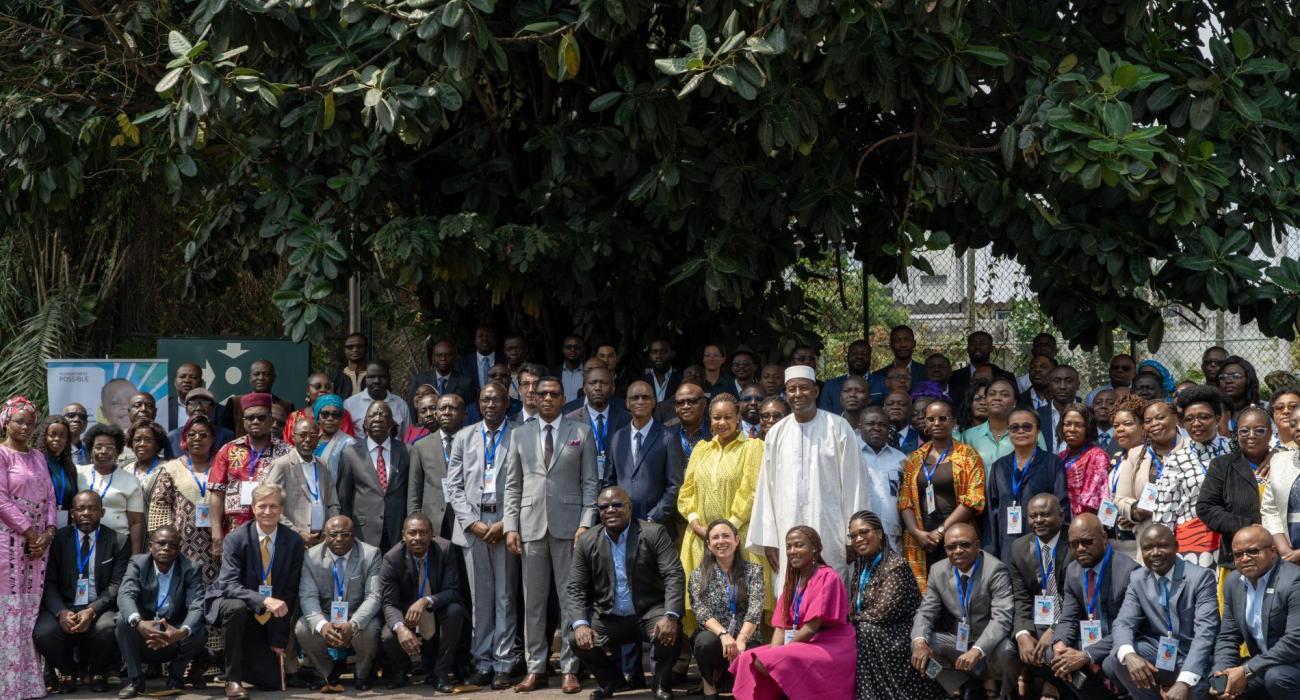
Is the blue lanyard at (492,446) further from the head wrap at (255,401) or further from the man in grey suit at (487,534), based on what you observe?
the head wrap at (255,401)

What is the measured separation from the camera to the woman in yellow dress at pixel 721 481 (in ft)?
31.1

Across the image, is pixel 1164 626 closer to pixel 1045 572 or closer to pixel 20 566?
pixel 1045 572

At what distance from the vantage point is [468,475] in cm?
1014

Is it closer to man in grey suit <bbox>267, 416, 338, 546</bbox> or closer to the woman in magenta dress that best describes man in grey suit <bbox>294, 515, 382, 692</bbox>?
man in grey suit <bbox>267, 416, 338, 546</bbox>

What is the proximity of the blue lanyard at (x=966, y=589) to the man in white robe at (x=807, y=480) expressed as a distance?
2.39 feet

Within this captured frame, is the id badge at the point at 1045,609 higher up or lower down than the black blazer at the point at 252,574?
lower down

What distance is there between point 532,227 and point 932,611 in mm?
3737

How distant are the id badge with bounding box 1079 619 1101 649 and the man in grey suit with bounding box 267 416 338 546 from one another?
4.98 m

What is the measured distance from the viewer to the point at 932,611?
8.92 metres

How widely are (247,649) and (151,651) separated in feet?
2.05

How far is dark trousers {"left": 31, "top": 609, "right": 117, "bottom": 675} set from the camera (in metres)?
9.97

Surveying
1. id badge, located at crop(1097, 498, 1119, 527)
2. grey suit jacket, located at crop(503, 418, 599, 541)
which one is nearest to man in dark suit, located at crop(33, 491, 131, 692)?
grey suit jacket, located at crop(503, 418, 599, 541)

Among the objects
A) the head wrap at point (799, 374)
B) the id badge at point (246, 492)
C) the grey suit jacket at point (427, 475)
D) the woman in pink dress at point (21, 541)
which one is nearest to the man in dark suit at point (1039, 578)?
the head wrap at point (799, 374)

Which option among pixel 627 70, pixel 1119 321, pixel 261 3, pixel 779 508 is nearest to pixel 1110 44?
pixel 1119 321
